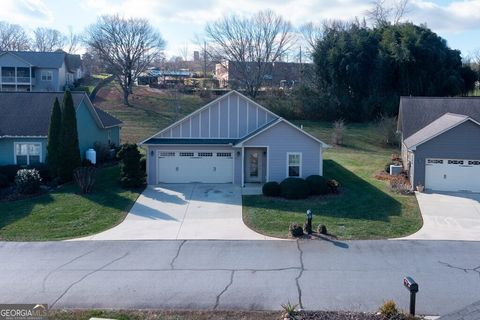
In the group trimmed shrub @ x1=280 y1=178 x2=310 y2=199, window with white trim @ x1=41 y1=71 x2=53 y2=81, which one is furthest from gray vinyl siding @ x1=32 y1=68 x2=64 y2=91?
trimmed shrub @ x1=280 y1=178 x2=310 y2=199

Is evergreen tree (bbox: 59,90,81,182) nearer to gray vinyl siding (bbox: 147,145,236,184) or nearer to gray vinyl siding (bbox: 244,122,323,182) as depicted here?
gray vinyl siding (bbox: 147,145,236,184)

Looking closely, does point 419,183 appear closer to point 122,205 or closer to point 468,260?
Result: point 468,260

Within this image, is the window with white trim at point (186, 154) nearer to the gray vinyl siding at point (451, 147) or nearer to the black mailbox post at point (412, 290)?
the gray vinyl siding at point (451, 147)

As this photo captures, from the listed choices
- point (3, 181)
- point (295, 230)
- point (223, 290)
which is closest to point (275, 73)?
point (3, 181)

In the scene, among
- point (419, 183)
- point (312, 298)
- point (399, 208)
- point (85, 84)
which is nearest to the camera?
point (312, 298)

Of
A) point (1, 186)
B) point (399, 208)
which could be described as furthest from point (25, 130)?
point (399, 208)

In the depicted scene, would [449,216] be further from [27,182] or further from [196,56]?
[196,56]
